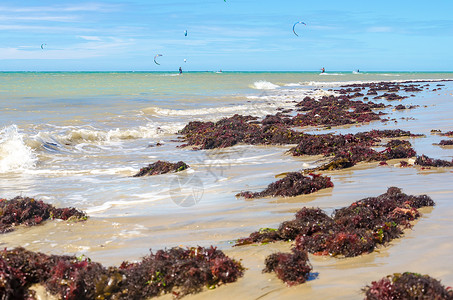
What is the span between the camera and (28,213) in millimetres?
6410

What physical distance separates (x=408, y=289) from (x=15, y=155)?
38.1 feet

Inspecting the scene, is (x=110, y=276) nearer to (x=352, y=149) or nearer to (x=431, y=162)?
(x=431, y=162)

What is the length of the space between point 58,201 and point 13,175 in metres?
3.46

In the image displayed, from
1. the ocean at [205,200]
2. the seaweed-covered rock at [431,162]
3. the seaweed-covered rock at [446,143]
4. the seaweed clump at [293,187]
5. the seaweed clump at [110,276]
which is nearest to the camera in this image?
the seaweed clump at [110,276]

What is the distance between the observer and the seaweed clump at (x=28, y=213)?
636cm

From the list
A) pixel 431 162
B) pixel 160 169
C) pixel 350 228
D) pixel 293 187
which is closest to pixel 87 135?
pixel 160 169

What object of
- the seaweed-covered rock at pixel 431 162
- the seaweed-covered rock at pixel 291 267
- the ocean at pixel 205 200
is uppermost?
the seaweed-covered rock at pixel 431 162

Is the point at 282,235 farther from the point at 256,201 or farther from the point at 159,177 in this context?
the point at 159,177

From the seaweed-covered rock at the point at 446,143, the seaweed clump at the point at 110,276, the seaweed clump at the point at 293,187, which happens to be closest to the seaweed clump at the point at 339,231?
the seaweed clump at the point at 110,276

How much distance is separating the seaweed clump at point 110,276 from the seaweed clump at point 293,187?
9.92 feet

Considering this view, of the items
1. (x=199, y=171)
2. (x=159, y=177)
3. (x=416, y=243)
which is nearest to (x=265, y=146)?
(x=199, y=171)

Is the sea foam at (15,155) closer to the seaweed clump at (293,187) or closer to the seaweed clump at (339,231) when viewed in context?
the seaweed clump at (293,187)

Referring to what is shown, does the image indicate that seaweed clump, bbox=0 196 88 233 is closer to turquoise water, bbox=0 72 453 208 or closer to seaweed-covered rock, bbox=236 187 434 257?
turquoise water, bbox=0 72 453 208

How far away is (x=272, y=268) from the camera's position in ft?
12.9
